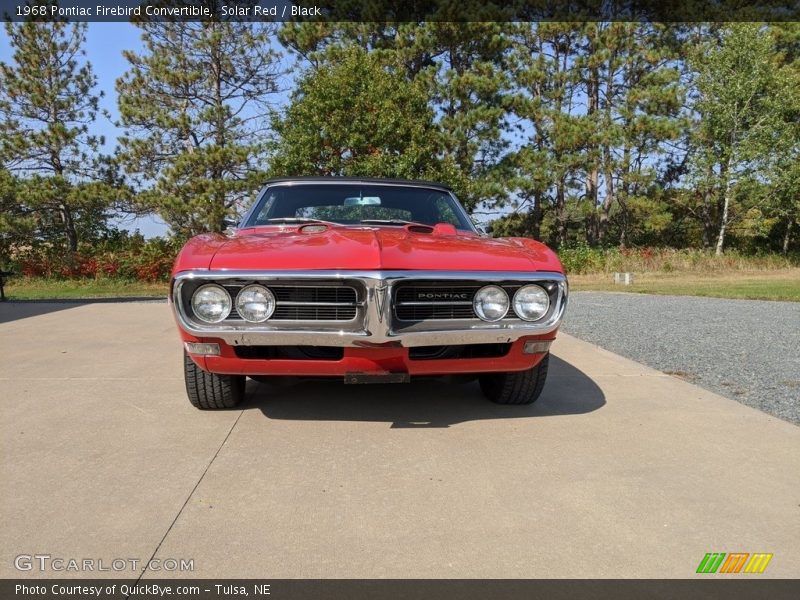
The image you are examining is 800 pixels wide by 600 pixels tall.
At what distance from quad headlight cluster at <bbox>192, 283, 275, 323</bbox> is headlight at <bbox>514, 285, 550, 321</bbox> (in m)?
1.20

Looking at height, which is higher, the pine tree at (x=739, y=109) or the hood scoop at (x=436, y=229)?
the pine tree at (x=739, y=109)

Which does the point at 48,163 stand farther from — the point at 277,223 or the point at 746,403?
the point at 746,403

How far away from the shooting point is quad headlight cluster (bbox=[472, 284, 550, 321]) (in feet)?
9.17

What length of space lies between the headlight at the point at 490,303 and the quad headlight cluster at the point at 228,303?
992mm

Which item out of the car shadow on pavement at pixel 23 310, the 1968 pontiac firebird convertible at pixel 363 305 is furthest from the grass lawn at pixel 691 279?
the 1968 pontiac firebird convertible at pixel 363 305

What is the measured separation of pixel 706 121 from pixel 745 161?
2.24 metres

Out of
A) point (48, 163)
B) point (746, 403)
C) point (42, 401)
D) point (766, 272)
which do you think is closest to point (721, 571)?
point (746, 403)

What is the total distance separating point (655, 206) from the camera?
82.6 feet

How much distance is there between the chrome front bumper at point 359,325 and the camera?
2582mm

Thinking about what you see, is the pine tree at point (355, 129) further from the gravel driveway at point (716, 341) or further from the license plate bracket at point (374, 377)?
the license plate bracket at point (374, 377)

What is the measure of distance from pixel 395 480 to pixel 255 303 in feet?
3.40

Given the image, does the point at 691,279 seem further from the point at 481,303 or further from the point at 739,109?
the point at 481,303
